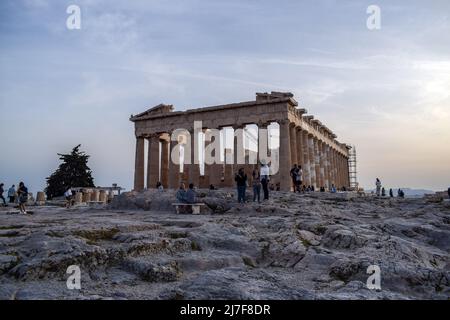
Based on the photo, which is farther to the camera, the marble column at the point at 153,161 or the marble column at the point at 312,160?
the marble column at the point at 153,161

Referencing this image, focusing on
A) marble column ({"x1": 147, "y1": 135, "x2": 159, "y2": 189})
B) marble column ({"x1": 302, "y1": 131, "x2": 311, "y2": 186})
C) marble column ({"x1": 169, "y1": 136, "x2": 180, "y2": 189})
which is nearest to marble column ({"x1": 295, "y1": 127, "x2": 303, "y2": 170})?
marble column ({"x1": 302, "y1": 131, "x2": 311, "y2": 186})

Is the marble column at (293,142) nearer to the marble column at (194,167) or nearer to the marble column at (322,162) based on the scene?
the marble column at (322,162)

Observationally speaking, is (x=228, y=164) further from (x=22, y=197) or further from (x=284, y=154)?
(x=22, y=197)

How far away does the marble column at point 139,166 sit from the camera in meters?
36.8

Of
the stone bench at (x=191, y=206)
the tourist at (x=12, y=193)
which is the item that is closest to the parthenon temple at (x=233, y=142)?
the tourist at (x=12, y=193)

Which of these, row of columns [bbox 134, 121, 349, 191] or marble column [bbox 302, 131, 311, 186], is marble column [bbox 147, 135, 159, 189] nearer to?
row of columns [bbox 134, 121, 349, 191]

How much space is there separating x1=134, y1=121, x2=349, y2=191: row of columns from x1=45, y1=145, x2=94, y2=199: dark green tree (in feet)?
51.2

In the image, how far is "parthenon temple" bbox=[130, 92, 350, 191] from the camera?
3039 cm

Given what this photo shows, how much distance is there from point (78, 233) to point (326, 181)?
38141mm

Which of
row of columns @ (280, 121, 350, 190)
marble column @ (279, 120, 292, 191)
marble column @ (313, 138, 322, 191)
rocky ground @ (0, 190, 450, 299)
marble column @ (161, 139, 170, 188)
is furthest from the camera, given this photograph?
marble column @ (313, 138, 322, 191)

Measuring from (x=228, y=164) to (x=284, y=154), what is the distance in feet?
25.7

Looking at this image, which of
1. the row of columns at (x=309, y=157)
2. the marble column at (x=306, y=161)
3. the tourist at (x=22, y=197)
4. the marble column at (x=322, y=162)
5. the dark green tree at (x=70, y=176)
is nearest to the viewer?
the tourist at (x=22, y=197)
